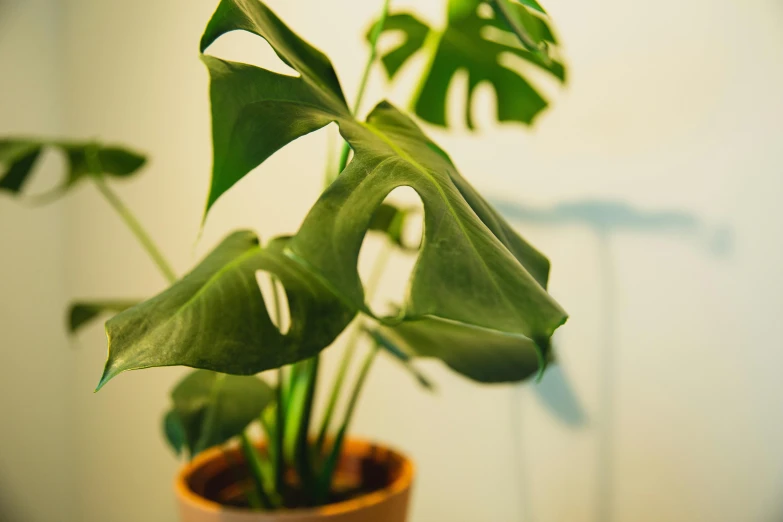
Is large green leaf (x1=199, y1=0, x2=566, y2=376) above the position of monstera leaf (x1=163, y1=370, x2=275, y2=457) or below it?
above

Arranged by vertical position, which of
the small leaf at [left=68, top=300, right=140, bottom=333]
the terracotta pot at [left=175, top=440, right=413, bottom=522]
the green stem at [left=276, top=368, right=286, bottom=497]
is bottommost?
the terracotta pot at [left=175, top=440, right=413, bottom=522]

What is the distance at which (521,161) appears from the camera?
2.79 ft

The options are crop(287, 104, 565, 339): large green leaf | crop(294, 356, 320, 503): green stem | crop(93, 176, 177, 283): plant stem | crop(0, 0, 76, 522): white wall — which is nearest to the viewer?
crop(287, 104, 565, 339): large green leaf

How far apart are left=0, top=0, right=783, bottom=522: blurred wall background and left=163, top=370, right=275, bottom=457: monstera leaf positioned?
1.12 ft

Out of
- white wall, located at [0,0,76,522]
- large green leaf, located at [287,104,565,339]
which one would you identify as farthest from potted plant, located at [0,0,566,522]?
white wall, located at [0,0,76,522]

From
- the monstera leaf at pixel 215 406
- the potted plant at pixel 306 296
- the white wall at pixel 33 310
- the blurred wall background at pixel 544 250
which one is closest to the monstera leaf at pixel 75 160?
the potted plant at pixel 306 296

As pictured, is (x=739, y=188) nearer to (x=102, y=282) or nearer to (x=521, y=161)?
(x=521, y=161)

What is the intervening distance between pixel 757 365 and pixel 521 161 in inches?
15.9

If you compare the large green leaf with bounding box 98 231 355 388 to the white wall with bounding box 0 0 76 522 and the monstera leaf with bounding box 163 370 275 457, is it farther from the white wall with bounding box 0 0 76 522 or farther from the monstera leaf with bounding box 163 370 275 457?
the white wall with bounding box 0 0 76 522

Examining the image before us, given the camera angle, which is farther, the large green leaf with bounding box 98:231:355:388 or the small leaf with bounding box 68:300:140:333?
the small leaf with bounding box 68:300:140:333

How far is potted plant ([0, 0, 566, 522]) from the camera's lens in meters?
0.29

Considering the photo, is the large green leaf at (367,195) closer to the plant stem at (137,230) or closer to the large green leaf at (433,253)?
the large green leaf at (433,253)

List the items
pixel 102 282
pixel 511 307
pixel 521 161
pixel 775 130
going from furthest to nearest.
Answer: pixel 102 282, pixel 521 161, pixel 775 130, pixel 511 307

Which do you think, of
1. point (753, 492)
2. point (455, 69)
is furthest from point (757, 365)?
point (455, 69)
